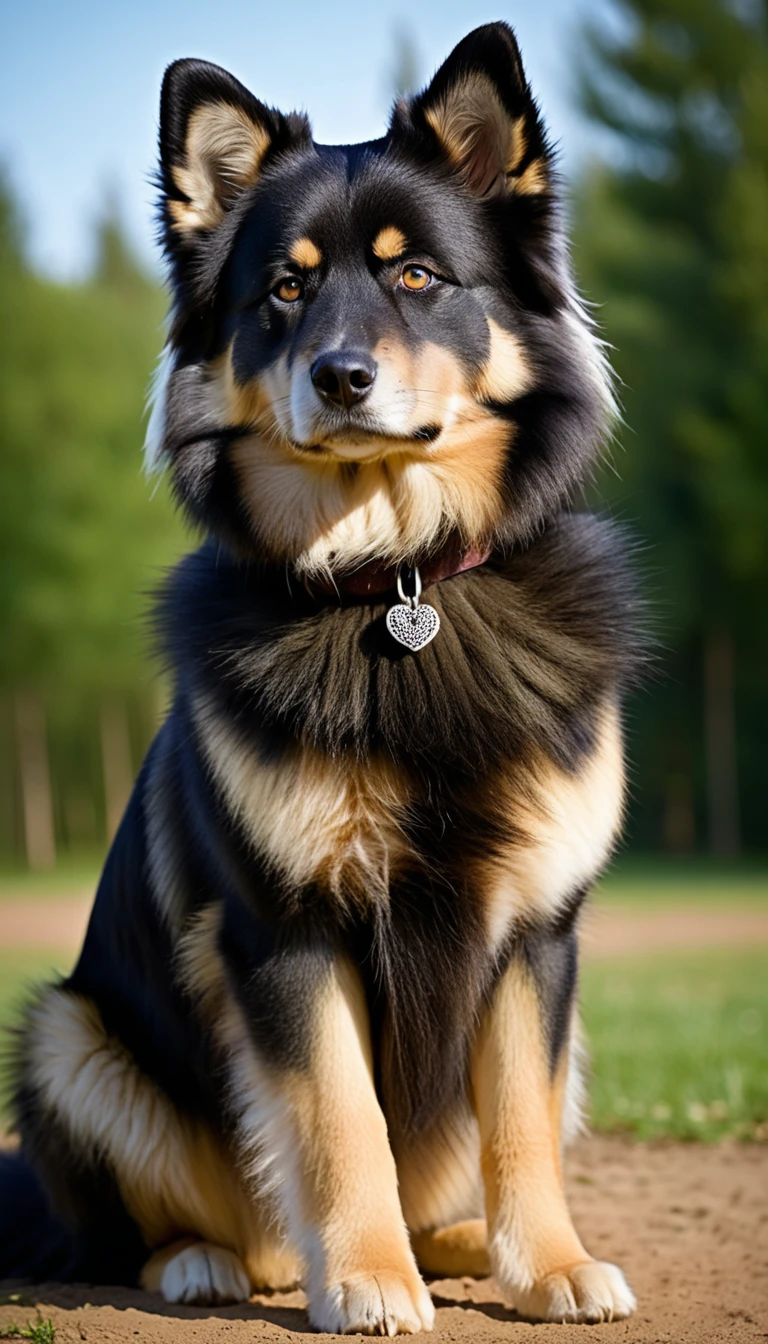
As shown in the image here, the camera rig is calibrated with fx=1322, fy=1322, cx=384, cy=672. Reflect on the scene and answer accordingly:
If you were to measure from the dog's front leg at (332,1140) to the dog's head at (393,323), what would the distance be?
1185 mm

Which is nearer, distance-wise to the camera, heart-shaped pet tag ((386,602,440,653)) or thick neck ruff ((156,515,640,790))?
thick neck ruff ((156,515,640,790))

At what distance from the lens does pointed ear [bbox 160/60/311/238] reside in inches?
150

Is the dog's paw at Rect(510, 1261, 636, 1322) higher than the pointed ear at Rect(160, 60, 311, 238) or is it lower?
lower

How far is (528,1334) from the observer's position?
3119 mm

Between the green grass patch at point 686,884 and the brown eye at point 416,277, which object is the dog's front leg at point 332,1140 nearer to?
the brown eye at point 416,277

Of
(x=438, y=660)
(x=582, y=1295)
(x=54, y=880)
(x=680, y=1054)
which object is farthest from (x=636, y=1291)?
(x=54, y=880)

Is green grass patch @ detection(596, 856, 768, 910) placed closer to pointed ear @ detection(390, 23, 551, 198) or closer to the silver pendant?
the silver pendant

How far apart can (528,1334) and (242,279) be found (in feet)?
9.43

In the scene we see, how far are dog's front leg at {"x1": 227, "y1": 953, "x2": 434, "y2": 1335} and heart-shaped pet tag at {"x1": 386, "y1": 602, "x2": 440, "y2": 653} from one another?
855 millimetres

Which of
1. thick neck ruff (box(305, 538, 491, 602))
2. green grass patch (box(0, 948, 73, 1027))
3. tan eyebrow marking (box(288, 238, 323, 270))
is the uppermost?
tan eyebrow marking (box(288, 238, 323, 270))

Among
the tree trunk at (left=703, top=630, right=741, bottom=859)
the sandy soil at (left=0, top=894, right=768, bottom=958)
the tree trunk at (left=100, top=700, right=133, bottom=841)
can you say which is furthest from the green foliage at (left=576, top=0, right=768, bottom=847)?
the tree trunk at (left=100, top=700, right=133, bottom=841)

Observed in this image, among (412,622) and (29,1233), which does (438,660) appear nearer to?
(412,622)

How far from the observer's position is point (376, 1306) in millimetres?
3045

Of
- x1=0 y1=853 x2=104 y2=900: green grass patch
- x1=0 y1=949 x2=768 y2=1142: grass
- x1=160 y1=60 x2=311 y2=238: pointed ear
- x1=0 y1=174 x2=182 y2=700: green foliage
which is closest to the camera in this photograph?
x1=160 y1=60 x2=311 y2=238: pointed ear
